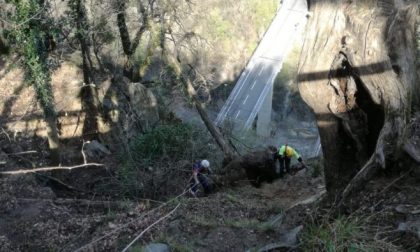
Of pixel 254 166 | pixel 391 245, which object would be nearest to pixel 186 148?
pixel 254 166

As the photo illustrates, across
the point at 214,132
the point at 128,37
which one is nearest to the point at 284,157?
the point at 214,132

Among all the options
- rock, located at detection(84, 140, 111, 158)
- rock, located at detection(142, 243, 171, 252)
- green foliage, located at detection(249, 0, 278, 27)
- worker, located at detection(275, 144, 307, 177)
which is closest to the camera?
rock, located at detection(142, 243, 171, 252)

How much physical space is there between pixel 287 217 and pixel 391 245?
2029mm

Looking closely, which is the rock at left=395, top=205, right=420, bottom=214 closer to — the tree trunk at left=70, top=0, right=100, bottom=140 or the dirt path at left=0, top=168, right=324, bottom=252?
the dirt path at left=0, top=168, right=324, bottom=252

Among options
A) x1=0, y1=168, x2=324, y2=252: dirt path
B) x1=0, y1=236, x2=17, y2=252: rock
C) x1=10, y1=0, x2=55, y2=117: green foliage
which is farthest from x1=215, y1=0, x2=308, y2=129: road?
x1=0, y1=236, x2=17, y2=252: rock

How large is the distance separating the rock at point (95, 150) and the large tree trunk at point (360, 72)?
12.8 meters

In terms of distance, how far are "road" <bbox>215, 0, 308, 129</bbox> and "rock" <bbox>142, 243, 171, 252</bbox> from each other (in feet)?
100

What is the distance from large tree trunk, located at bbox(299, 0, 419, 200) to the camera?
5.58 meters

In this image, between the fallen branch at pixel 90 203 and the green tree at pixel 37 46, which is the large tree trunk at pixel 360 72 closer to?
the fallen branch at pixel 90 203

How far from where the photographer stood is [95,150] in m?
18.0

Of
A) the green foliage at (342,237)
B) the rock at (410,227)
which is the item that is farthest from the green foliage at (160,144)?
the rock at (410,227)

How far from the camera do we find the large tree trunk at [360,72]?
5.58m

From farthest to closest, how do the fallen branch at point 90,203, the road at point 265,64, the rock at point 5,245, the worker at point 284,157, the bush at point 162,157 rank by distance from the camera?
the road at point 265,64 < the worker at point 284,157 < the bush at point 162,157 < the fallen branch at point 90,203 < the rock at point 5,245

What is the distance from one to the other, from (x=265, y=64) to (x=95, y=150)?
26956mm
